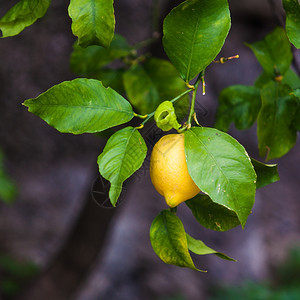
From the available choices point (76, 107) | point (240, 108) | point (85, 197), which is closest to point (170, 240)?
point (76, 107)

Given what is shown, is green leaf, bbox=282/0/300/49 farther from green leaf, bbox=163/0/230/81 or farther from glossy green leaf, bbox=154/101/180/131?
glossy green leaf, bbox=154/101/180/131

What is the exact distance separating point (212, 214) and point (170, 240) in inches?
2.7

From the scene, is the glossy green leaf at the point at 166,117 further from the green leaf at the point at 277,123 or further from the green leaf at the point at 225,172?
the green leaf at the point at 277,123

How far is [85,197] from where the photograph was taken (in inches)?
83.7

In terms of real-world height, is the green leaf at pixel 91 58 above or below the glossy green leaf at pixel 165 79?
above

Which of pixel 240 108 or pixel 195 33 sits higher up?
pixel 195 33

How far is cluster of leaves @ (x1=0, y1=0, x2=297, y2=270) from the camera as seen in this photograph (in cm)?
43

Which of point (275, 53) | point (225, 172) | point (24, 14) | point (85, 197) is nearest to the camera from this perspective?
point (225, 172)

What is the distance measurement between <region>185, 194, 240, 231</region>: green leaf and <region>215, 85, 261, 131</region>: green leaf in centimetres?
21

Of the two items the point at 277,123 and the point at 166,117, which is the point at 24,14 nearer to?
the point at 166,117

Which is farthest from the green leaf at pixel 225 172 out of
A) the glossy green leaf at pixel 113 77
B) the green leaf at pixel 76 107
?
the glossy green leaf at pixel 113 77

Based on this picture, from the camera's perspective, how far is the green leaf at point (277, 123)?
605 millimetres

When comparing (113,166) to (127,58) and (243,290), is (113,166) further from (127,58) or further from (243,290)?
(243,290)

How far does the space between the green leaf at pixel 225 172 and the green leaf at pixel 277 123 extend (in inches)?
7.3
